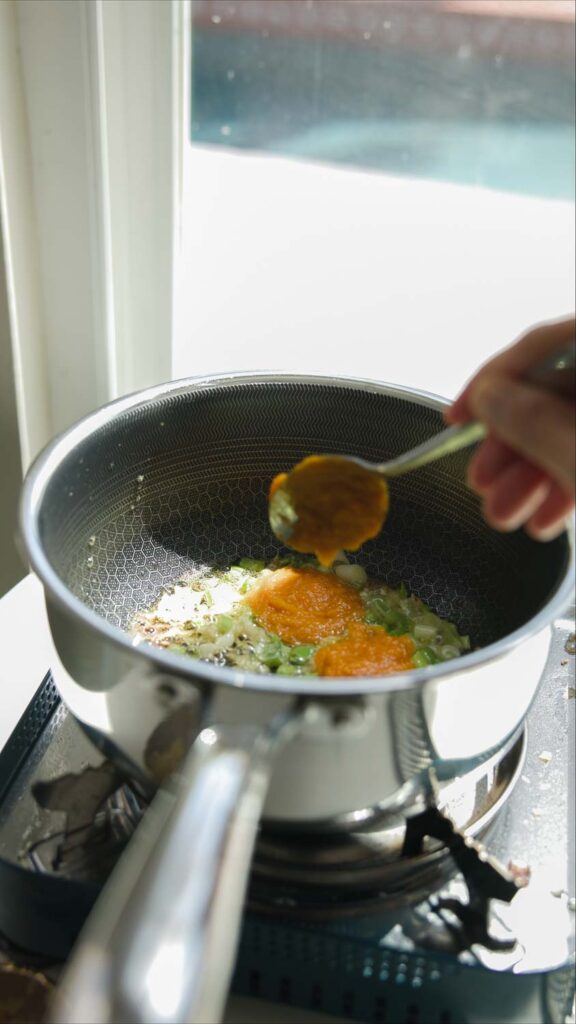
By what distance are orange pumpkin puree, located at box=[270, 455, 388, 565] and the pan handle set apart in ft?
0.95

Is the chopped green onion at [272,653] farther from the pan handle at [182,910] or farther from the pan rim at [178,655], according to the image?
the pan handle at [182,910]

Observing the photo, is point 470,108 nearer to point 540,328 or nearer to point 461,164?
point 461,164

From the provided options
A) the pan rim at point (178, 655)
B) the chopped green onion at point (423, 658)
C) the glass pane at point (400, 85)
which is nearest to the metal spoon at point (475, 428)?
the pan rim at point (178, 655)

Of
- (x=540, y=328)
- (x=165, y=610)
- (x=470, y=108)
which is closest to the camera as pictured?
(x=540, y=328)

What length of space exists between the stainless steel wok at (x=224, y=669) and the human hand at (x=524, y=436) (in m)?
0.06

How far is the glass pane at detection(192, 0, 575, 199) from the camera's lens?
46.1 inches

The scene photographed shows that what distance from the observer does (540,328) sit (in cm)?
65

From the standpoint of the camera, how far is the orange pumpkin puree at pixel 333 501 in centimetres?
78

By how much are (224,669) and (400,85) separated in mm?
986

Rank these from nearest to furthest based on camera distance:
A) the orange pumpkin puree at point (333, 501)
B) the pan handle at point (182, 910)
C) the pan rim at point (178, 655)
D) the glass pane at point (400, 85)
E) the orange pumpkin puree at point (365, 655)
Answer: the pan handle at point (182, 910) < the pan rim at point (178, 655) < the orange pumpkin puree at point (333, 501) < the orange pumpkin puree at point (365, 655) < the glass pane at point (400, 85)

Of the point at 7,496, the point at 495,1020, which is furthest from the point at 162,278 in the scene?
the point at 495,1020

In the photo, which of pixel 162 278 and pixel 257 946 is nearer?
pixel 257 946

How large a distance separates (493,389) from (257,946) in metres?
0.44

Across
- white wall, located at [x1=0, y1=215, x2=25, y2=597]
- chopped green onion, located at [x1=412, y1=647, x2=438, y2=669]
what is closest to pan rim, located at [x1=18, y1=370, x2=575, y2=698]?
chopped green onion, located at [x1=412, y1=647, x2=438, y2=669]
